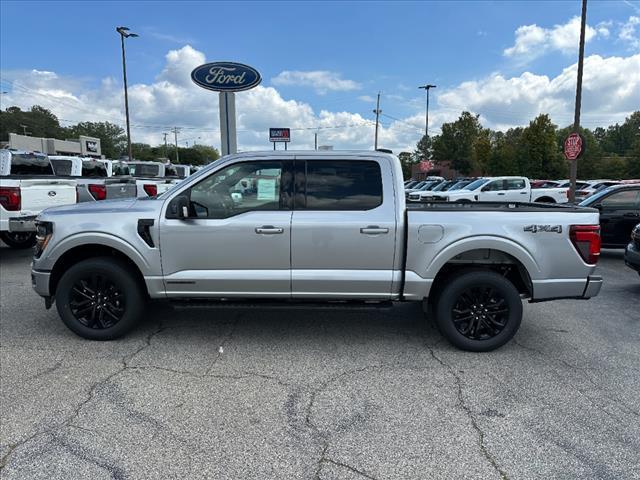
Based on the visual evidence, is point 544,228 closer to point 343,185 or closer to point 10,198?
point 343,185

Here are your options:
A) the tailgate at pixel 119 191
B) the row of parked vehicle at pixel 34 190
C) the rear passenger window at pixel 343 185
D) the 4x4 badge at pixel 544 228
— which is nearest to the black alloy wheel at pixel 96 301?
the row of parked vehicle at pixel 34 190

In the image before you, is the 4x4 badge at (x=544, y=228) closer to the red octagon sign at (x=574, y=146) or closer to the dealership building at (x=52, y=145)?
the red octagon sign at (x=574, y=146)

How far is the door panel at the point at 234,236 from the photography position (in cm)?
416

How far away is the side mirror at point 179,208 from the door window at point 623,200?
8690 mm

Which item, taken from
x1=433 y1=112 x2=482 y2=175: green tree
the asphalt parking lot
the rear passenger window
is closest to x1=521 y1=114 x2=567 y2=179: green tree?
x1=433 y1=112 x2=482 y2=175: green tree

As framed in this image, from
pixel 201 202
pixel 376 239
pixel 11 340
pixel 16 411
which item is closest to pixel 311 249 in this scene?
pixel 376 239

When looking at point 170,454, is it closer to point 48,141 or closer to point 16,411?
point 16,411

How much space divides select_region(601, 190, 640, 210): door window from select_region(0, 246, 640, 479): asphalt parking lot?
4.97 m

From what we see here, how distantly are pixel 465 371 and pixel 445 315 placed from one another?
0.55 meters

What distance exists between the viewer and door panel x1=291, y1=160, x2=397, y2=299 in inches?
162

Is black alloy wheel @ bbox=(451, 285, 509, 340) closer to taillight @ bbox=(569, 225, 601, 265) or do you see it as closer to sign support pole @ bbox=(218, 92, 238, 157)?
taillight @ bbox=(569, 225, 601, 265)

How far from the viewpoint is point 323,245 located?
4.14 metres

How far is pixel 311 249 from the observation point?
4.16 m

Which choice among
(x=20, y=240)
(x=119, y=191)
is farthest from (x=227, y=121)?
(x=20, y=240)
